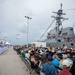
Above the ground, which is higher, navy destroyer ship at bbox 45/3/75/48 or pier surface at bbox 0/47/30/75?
navy destroyer ship at bbox 45/3/75/48

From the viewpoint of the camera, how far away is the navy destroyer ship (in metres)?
50.1

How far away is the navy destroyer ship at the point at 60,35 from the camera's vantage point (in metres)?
50.1

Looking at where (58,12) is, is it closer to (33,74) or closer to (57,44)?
(57,44)

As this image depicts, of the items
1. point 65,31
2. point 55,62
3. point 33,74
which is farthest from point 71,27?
point 55,62

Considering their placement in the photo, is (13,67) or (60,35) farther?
(60,35)

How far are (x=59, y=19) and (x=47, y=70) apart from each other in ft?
185

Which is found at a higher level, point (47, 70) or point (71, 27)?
point (71, 27)

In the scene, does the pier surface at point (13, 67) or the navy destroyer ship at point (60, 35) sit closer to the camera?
the pier surface at point (13, 67)

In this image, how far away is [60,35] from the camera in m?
59.3

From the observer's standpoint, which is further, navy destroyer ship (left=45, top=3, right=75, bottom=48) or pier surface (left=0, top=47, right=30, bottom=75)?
navy destroyer ship (left=45, top=3, right=75, bottom=48)

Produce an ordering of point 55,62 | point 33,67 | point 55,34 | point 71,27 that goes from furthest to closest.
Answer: point 55,34 < point 71,27 < point 33,67 < point 55,62

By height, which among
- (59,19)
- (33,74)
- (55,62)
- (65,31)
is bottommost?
(33,74)

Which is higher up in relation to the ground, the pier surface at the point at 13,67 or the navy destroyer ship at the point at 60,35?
the navy destroyer ship at the point at 60,35

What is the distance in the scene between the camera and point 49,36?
6500cm
